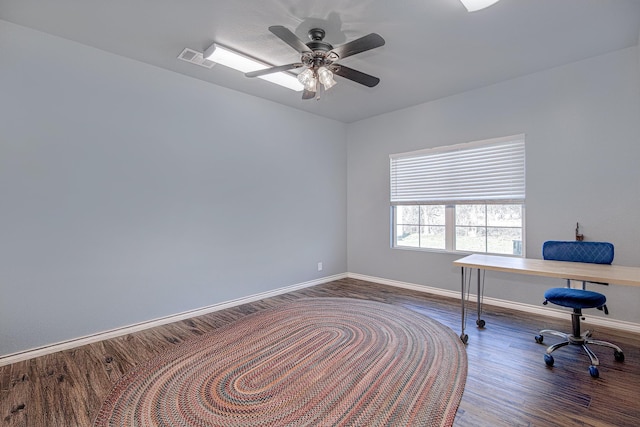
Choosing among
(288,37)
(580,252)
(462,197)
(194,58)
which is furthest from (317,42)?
(580,252)

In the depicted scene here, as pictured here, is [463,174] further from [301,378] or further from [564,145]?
[301,378]

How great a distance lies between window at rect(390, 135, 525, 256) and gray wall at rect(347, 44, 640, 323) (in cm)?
14

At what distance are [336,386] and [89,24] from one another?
139 inches

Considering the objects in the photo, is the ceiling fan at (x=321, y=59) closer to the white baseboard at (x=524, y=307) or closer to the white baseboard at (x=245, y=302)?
the white baseboard at (x=245, y=302)

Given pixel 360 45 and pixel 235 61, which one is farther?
pixel 235 61

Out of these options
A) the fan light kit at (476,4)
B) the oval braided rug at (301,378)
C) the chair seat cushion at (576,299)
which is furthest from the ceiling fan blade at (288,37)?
the chair seat cushion at (576,299)

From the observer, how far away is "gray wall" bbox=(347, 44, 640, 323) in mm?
2990

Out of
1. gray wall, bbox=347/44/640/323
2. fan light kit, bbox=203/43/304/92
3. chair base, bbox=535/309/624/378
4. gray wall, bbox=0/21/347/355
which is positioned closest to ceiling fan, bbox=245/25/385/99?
fan light kit, bbox=203/43/304/92

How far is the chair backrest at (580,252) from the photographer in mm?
2706

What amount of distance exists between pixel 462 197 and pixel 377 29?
8.24 ft

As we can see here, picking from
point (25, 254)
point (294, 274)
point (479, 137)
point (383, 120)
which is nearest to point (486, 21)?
point (479, 137)

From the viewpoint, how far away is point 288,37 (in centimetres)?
216

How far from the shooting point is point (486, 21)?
2.49m

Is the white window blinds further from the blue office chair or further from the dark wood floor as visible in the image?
the dark wood floor
